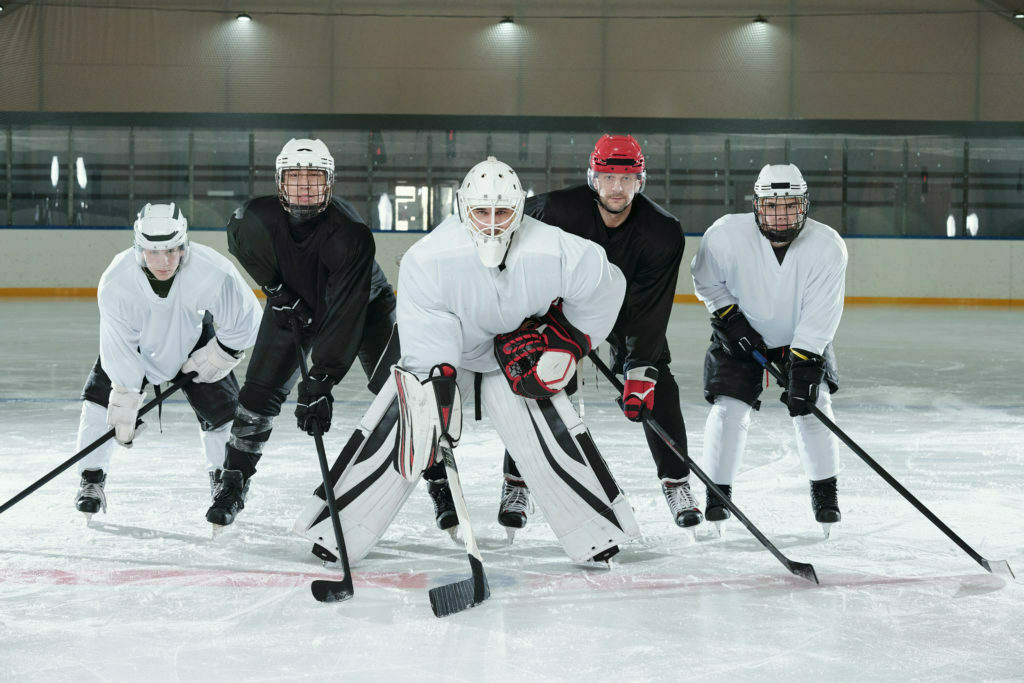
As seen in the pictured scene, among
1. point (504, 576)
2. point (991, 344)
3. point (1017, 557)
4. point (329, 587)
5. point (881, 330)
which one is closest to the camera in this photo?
point (329, 587)

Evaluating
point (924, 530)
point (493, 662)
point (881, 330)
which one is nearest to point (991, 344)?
point (881, 330)

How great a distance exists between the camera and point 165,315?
3045mm

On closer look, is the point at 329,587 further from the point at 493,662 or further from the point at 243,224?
the point at 243,224

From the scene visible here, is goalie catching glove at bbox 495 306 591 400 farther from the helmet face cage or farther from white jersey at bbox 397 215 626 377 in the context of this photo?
the helmet face cage

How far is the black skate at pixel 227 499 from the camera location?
9.66 feet

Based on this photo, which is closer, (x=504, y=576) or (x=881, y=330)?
A: (x=504, y=576)

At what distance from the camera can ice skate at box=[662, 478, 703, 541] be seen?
9.68ft

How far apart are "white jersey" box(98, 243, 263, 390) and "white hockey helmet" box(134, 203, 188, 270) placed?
0.08 m

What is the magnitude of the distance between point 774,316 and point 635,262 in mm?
421

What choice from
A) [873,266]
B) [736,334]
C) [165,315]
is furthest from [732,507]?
[873,266]

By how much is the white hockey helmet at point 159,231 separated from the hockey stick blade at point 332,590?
3.50ft

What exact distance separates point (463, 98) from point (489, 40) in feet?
2.73

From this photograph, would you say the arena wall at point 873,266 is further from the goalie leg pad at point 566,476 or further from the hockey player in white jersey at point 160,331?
the goalie leg pad at point 566,476

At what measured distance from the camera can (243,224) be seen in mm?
2980
